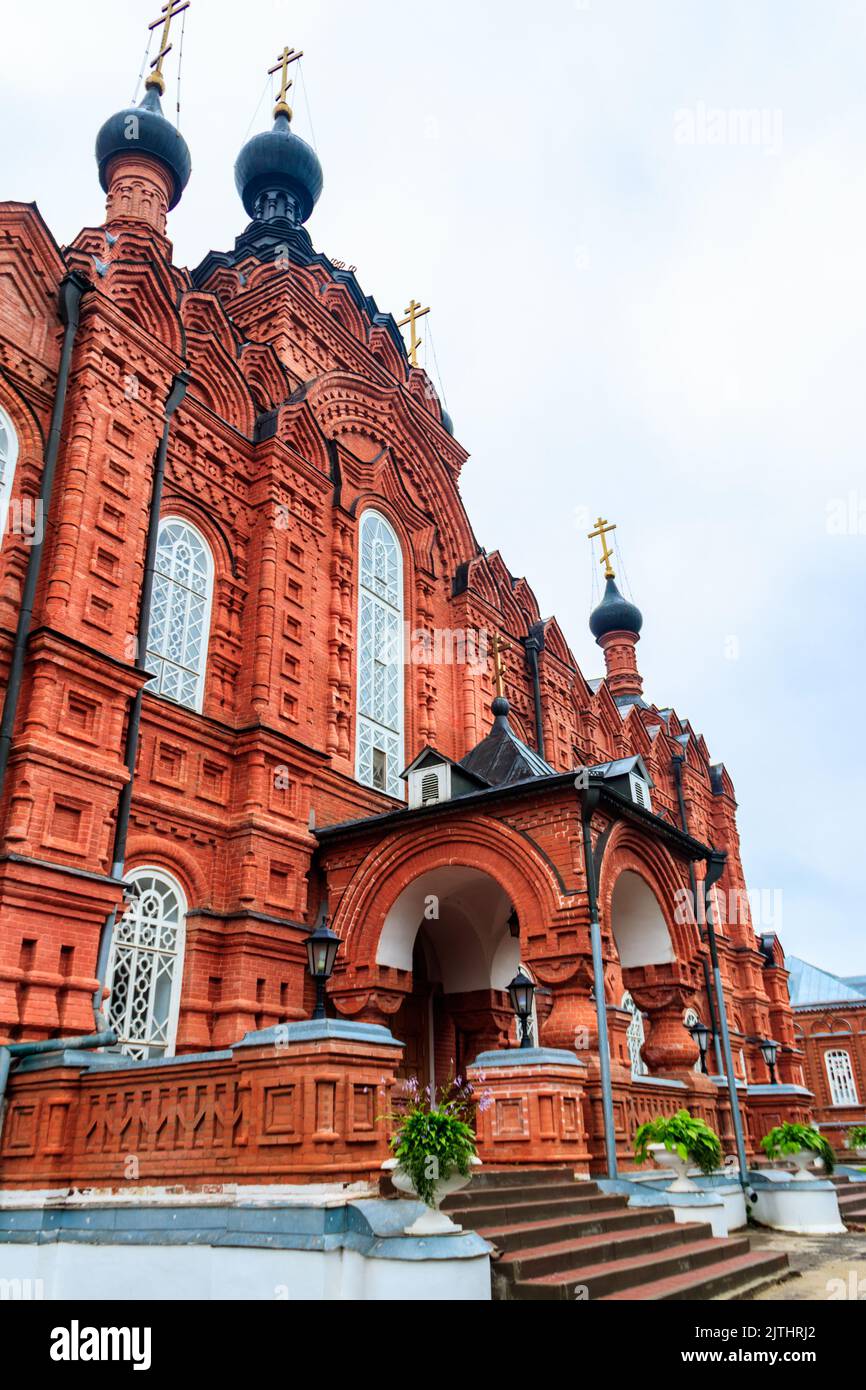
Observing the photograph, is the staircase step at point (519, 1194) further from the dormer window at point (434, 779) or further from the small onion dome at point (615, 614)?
the small onion dome at point (615, 614)

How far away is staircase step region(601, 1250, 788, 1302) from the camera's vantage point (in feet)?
22.4

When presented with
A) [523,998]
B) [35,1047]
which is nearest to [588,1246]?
[523,998]

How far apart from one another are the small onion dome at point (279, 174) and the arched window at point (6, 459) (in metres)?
10.8

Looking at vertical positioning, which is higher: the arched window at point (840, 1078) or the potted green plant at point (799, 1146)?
the arched window at point (840, 1078)

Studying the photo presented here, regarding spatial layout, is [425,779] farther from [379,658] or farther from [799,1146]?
[799,1146]

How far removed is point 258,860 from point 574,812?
368cm

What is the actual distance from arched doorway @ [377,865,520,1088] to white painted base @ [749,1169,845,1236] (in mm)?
3841

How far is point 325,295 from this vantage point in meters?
17.4

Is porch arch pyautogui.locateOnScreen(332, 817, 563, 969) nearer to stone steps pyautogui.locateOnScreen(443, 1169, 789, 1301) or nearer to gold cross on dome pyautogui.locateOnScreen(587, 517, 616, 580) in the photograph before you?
stone steps pyautogui.locateOnScreen(443, 1169, 789, 1301)

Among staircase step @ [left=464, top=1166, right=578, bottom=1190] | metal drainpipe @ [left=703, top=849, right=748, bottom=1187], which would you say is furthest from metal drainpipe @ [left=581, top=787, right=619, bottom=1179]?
metal drainpipe @ [left=703, top=849, right=748, bottom=1187]

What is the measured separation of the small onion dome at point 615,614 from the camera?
2738 centimetres

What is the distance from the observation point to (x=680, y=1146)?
380 inches

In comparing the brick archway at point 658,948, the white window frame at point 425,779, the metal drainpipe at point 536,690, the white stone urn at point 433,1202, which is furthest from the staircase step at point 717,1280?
the metal drainpipe at point 536,690
